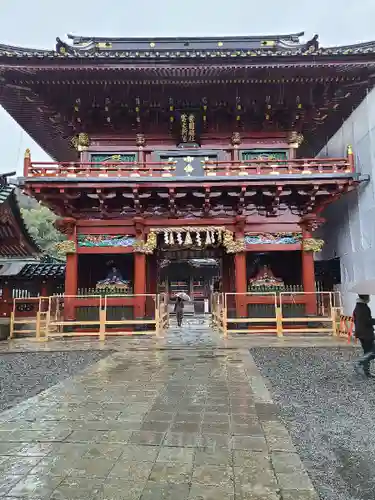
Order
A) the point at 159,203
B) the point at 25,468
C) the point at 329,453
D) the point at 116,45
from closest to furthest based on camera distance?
the point at 25,468 → the point at 329,453 → the point at 159,203 → the point at 116,45

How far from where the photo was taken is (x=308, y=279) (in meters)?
15.1

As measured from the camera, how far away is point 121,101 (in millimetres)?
15383

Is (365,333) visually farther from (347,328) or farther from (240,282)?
(240,282)

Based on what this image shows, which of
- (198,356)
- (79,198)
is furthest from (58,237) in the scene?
(198,356)

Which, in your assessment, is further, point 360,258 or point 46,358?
point 360,258

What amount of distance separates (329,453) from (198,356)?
20.2 ft

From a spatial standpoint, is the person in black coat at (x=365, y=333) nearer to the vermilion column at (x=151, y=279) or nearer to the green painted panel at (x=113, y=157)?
the vermilion column at (x=151, y=279)

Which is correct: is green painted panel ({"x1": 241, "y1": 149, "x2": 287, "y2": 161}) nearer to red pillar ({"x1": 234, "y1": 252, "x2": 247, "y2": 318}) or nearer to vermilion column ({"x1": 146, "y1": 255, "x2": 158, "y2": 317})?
red pillar ({"x1": 234, "y1": 252, "x2": 247, "y2": 318})

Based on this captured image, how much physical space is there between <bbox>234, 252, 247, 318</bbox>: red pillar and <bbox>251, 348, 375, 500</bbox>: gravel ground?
576 centimetres

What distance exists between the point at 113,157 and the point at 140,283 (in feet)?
20.2

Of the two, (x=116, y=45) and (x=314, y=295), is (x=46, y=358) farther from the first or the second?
(x=116, y=45)

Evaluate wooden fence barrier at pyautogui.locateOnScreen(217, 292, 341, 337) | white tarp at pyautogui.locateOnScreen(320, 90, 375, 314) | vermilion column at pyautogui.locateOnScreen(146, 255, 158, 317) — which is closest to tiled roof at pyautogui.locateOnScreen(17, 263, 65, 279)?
vermilion column at pyautogui.locateOnScreen(146, 255, 158, 317)

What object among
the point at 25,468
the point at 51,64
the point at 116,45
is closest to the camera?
the point at 25,468

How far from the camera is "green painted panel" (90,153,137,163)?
1655cm
